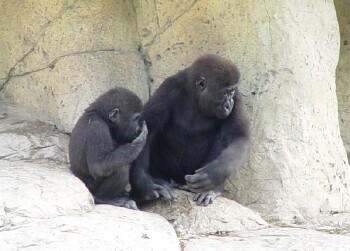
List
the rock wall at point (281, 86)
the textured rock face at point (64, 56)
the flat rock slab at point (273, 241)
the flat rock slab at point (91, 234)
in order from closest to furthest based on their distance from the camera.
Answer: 1. the flat rock slab at point (91, 234)
2. the flat rock slab at point (273, 241)
3. the rock wall at point (281, 86)
4. the textured rock face at point (64, 56)

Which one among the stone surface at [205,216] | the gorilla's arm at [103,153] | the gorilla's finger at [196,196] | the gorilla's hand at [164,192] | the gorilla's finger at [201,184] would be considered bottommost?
the stone surface at [205,216]

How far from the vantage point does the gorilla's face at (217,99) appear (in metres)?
6.21

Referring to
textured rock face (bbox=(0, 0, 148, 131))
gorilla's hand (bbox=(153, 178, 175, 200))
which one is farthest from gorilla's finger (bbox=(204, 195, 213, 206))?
textured rock face (bbox=(0, 0, 148, 131))

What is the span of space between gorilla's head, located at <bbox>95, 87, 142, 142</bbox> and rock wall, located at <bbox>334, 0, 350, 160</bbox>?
3225 millimetres

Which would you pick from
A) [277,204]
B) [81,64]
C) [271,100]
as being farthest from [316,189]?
[81,64]

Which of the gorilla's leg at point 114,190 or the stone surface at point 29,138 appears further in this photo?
the stone surface at point 29,138

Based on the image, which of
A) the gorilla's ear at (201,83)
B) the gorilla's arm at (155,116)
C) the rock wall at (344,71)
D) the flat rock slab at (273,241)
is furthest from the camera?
the rock wall at (344,71)

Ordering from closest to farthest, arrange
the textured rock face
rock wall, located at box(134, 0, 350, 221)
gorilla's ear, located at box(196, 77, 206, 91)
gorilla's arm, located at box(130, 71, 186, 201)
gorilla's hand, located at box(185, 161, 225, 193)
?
1. gorilla's hand, located at box(185, 161, 225, 193)
2. gorilla's arm, located at box(130, 71, 186, 201)
3. gorilla's ear, located at box(196, 77, 206, 91)
4. rock wall, located at box(134, 0, 350, 221)
5. the textured rock face

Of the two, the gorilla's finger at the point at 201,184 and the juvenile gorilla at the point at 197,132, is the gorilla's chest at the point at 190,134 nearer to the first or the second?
the juvenile gorilla at the point at 197,132

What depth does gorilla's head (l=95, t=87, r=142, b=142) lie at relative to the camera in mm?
5926

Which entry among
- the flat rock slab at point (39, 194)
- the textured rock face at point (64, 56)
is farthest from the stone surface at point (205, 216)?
the textured rock face at point (64, 56)

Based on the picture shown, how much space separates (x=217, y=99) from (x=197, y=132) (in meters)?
0.39

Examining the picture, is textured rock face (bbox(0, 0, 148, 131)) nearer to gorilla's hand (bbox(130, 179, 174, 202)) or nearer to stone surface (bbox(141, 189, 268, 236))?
gorilla's hand (bbox(130, 179, 174, 202))

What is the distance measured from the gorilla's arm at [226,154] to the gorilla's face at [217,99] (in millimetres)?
100
